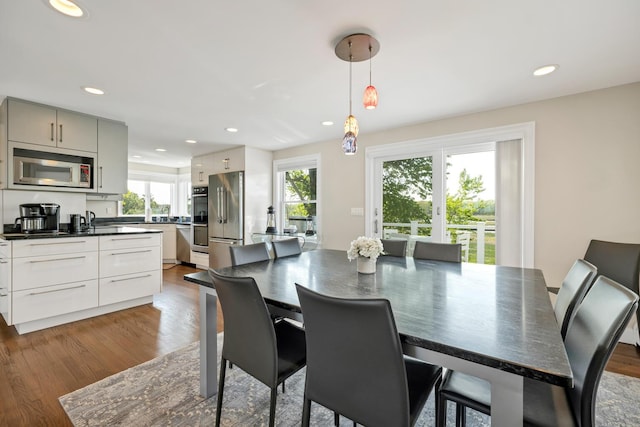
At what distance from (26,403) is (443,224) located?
12.8 ft

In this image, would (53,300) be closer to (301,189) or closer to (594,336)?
(301,189)

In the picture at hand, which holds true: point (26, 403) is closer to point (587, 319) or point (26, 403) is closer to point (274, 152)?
point (587, 319)

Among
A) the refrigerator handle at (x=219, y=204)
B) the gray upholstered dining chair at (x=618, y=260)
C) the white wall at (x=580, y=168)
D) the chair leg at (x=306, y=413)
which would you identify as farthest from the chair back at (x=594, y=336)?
the refrigerator handle at (x=219, y=204)

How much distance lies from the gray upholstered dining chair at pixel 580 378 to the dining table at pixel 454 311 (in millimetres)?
97

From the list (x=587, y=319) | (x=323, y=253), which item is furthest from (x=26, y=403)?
(x=587, y=319)

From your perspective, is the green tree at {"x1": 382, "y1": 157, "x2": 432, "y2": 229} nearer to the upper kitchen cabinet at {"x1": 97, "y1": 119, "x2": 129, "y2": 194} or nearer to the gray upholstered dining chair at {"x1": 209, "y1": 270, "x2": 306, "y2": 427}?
the gray upholstered dining chair at {"x1": 209, "y1": 270, "x2": 306, "y2": 427}

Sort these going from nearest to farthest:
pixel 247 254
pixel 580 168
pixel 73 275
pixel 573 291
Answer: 1. pixel 573 291
2. pixel 247 254
3. pixel 580 168
4. pixel 73 275

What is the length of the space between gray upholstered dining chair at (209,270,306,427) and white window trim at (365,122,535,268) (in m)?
2.70

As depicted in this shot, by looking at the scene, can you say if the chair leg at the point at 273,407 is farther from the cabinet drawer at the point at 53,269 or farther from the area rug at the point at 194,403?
the cabinet drawer at the point at 53,269

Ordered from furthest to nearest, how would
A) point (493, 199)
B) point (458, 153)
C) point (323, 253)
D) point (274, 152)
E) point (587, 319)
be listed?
point (274, 152), point (458, 153), point (493, 199), point (323, 253), point (587, 319)

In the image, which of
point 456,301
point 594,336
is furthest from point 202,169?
point 594,336

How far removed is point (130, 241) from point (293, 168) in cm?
270

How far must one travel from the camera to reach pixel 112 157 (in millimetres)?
3547

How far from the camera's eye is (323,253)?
2.71 m
